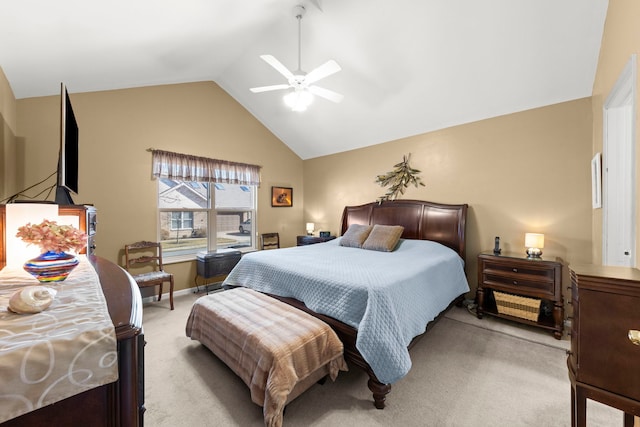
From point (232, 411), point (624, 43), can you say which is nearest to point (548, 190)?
point (624, 43)

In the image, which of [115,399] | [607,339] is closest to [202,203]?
[115,399]

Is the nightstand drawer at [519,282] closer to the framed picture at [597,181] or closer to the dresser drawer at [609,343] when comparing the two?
the framed picture at [597,181]

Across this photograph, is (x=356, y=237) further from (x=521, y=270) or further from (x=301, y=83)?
(x=301, y=83)

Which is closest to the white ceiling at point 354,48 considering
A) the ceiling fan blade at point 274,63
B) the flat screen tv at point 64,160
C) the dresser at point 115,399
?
the flat screen tv at point 64,160

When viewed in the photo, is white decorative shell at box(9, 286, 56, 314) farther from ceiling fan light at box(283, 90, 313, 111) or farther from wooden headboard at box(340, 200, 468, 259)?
wooden headboard at box(340, 200, 468, 259)

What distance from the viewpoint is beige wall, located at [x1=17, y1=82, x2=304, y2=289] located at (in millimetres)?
3012

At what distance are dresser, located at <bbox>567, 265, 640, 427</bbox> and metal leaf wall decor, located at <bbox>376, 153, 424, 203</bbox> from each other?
3.12 m

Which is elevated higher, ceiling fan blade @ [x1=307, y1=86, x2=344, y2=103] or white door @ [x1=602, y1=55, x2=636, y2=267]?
ceiling fan blade @ [x1=307, y1=86, x2=344, y2=103]

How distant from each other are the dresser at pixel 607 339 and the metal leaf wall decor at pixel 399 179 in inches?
123

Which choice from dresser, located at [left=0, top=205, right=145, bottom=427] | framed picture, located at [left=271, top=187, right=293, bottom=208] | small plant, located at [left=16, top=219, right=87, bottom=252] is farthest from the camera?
framed picture, located at [left=271, top=187, right=293, bottom=208]

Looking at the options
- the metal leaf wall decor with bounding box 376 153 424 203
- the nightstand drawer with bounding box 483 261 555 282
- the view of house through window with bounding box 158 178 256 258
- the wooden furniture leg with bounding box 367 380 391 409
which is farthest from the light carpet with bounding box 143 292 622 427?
the metal leaf wall decor with bounding box 376 153 424 203

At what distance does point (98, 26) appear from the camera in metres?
2.19

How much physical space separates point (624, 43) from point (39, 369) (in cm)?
328

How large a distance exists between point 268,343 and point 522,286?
2823 millimetres
